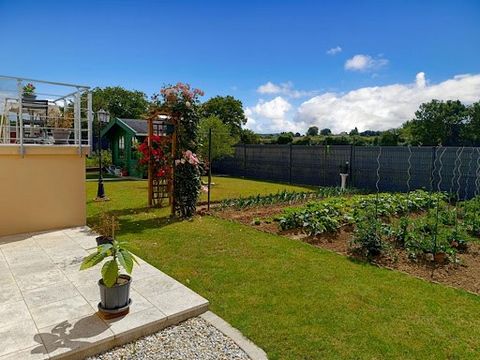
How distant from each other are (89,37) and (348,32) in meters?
7.78

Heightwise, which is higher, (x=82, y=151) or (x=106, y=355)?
(x=82, y=151)

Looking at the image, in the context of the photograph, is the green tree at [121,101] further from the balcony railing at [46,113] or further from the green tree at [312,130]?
the balcony railing at [46,113]

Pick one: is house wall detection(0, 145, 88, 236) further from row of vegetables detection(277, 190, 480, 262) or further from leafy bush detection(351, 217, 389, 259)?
leafy bush detection(351, 217, 389, 259)

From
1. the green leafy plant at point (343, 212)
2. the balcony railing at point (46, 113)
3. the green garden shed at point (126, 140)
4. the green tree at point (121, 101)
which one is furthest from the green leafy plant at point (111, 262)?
the green tree at point (121, 101)

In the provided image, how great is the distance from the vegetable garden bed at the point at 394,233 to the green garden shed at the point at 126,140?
1033cm

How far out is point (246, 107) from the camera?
1454 inches

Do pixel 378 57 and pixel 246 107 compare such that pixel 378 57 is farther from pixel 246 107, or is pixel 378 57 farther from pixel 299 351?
→ pixel 246 107

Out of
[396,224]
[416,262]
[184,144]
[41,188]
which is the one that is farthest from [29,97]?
[396,224]

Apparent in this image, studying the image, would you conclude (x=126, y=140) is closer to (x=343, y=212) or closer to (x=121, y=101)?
(x=343, y=212)

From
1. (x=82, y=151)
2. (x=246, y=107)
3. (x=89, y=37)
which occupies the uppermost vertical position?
(x=246, y=107)

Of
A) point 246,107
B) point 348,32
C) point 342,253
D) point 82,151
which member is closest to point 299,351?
point 342,253

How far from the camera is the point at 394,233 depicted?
533 cm

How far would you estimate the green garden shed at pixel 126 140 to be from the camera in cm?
1658

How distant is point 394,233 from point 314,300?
8.73 feet
